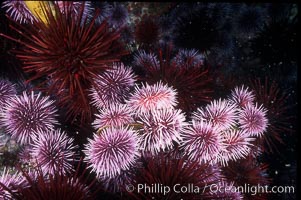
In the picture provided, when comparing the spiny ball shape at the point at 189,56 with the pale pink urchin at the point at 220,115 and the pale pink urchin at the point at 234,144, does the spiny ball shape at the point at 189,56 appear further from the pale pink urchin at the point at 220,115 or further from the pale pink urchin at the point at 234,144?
the pale pink urchin at the point at 234,144

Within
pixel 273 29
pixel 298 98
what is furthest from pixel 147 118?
pixel 298 98

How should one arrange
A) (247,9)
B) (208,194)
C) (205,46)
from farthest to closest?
(247,9) → (205,46) → (208,194)

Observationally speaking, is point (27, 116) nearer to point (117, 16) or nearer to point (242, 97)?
point (117, 16)

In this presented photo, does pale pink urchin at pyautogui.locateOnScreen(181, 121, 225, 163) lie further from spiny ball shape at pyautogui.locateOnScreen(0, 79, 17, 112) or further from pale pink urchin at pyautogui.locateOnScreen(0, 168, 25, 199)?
spiny ball shape at pyautogui.locateOnScreen(0, 79, 17, 112)

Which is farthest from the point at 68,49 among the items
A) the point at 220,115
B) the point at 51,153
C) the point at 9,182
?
the point at 220,115

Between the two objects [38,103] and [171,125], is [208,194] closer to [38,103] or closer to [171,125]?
[171,125]

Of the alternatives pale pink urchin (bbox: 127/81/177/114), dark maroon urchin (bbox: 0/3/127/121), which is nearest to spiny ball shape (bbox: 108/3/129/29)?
dark maroon urchin (bbox: 0/3/127/121)

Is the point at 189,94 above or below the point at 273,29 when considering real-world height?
below
